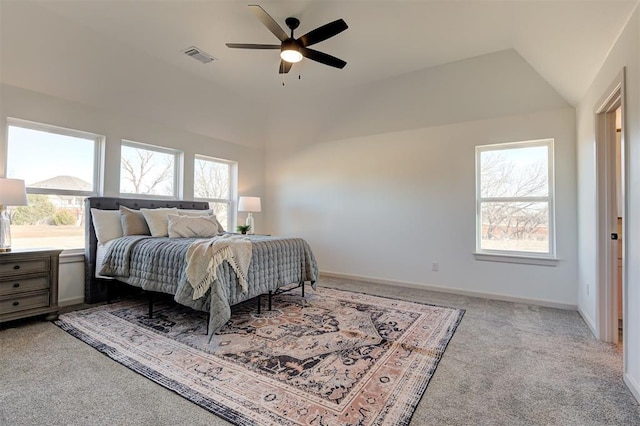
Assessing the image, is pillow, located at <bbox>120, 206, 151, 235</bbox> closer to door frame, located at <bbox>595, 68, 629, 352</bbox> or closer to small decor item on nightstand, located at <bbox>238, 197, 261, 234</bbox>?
small decor item on nightstand, located at <bbox>238, 197, 261, 234</bbox>

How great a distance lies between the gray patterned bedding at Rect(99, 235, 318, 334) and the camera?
2.56m

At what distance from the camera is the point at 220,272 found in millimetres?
2553

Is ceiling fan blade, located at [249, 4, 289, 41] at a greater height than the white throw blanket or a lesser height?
greater

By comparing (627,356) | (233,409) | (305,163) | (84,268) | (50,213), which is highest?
(305,163)

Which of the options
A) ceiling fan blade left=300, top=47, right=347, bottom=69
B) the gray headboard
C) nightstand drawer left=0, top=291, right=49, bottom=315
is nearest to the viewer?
nightstand drawer left=0, top=291, right=49, bottom=315

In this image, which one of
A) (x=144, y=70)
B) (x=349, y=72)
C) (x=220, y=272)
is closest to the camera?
(x=220, y=272)

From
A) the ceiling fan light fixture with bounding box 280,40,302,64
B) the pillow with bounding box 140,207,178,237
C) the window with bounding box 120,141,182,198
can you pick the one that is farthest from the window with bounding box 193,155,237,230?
the ceiling fan light fixture with bounding box 280,40,302,64

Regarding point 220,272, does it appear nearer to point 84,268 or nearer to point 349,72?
point 84,268

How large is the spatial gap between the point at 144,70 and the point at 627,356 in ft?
17.2

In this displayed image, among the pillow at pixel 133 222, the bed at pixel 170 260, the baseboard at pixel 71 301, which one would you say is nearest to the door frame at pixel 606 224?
the bed at pixel 170 260

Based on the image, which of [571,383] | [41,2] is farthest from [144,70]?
[571,383]

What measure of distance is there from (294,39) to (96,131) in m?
2.77

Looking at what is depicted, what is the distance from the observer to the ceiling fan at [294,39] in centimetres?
240

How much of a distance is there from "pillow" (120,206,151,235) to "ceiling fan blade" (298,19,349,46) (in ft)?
9.29
